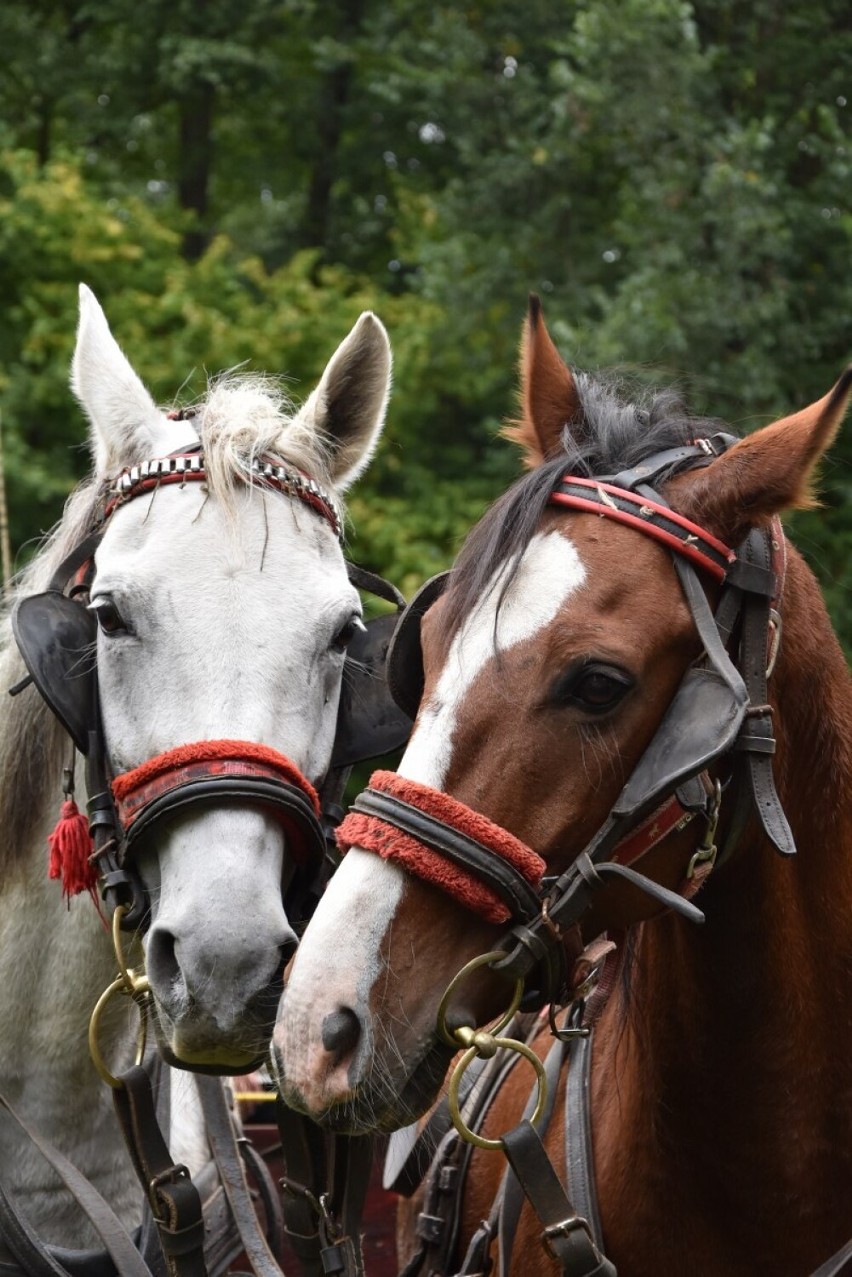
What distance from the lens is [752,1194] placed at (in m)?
2.54

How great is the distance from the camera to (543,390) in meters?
2.77

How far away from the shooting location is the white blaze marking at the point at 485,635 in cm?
230

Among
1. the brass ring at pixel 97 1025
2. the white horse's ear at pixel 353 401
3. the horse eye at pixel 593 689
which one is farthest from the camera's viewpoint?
the white horse's ear at pixel 353 401

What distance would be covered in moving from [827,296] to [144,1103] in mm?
9579

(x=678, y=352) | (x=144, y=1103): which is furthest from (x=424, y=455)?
(x=144, y=1103)

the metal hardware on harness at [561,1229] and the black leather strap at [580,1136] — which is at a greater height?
the metal hardware on harness at [561,1229]

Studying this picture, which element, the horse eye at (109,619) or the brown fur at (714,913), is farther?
the horse eye at (109,619)

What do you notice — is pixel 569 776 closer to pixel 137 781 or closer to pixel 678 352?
pixel 137 781

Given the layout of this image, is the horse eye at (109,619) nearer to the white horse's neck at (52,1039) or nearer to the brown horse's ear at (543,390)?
the white horse's neck at (52,1039)

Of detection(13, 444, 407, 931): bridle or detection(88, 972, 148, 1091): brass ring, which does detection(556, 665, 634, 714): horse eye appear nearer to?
detection(13, 444, 407, 931): bridle

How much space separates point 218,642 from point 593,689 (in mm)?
917

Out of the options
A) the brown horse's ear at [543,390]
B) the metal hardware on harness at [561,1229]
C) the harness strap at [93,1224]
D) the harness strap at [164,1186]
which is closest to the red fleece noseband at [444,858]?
the metal hardware on harness at [561,1229]

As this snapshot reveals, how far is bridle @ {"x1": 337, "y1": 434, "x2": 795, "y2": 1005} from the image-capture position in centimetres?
222

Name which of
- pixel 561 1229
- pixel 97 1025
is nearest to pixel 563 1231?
pixel 561 1229
